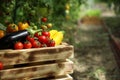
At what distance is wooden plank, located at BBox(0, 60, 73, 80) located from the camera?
3447 millimetres

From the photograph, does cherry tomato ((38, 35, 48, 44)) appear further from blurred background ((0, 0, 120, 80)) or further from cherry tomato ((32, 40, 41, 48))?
blurred background ((0, 0, 120, 80))

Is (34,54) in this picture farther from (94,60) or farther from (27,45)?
(94,60)

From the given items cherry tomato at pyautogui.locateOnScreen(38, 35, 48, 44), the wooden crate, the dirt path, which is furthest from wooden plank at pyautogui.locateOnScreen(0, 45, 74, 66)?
the dirt path

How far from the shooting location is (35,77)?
3637 mm

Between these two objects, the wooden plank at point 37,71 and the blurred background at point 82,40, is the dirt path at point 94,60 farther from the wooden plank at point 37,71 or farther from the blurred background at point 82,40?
the wooden plank at point 37,71

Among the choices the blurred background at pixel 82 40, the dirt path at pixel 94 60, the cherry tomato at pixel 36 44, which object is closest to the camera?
the cherry tomato at pixel 36 44

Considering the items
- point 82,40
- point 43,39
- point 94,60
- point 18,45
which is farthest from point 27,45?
point 82,40

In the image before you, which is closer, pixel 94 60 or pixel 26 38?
pixel 26 38

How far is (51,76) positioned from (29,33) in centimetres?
60

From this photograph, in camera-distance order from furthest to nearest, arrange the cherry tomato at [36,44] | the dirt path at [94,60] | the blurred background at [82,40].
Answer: the dirt path at [94,60]
the blurred background at [82,40]
the cherry tomato at [36,44]

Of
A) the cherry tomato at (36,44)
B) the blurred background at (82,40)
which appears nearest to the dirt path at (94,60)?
the blurred background at (82,40)

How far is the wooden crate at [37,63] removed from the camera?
135 inches

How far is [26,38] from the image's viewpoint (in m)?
3.69

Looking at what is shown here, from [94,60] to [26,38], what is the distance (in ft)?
9.50
